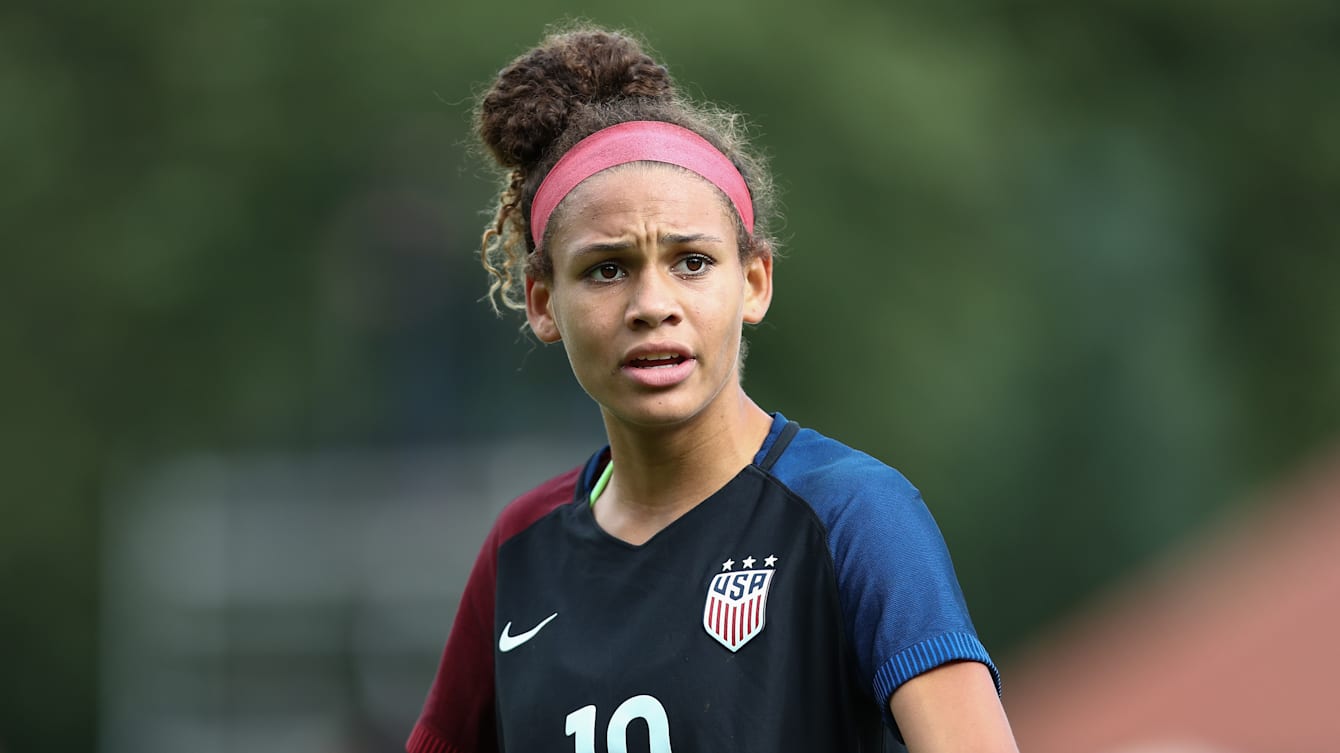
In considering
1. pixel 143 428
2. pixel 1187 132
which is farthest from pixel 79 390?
pixel 1187 132

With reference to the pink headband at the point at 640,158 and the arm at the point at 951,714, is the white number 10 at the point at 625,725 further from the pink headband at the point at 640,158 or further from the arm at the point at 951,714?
the pink headband at the point at 640,158

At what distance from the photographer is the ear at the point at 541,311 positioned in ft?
10.3

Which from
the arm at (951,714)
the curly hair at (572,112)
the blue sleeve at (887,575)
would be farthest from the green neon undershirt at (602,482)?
the arm at (951,714)

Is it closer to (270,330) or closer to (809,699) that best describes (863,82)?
(270,330)

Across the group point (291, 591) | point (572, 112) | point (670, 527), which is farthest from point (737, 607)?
point (291, 591)

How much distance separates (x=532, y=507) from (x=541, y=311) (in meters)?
0.33

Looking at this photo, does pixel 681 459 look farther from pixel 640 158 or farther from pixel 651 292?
pixel 640 158

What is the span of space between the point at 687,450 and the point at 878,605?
489mm

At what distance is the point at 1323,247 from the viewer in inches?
569

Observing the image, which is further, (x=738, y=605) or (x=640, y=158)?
(x=640, y=158)

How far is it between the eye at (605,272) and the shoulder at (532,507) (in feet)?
1.34

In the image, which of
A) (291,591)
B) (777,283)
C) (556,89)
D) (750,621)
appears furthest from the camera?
(291,591)

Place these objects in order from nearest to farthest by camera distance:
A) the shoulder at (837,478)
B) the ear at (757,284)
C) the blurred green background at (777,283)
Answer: the shoulder at (837,478), the ear at (757,284), the blurred green background at (777,283)

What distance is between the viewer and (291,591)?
12.7 m
